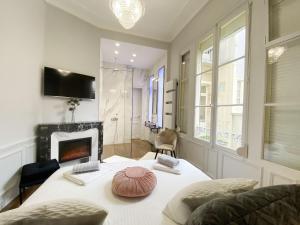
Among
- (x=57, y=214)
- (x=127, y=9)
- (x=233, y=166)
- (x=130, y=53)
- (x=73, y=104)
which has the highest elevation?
(x=130, y=53)

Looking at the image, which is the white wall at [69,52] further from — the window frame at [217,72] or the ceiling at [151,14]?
the window frame at [217,72]

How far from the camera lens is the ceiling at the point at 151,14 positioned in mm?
2871

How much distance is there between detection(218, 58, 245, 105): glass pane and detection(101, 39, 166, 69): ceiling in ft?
8.11

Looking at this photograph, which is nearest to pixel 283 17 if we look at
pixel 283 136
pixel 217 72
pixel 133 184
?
pixel 217 72

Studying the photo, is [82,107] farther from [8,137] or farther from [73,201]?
[73,201]

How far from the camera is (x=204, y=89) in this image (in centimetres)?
284

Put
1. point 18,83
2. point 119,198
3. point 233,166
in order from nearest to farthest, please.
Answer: point 119,198 → point 233,166 → point 18,83

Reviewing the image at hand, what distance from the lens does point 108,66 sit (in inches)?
220

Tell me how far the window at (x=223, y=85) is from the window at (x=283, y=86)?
1.08 feet

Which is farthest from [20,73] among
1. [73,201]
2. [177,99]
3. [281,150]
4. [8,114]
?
[281,150]

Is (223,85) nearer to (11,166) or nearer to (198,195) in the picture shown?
(198,195)

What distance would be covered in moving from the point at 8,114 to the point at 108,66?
3937 millimetres

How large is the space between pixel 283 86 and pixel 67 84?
340 cm

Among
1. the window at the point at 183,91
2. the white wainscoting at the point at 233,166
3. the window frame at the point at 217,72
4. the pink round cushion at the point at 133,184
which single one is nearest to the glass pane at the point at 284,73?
the window frame at the point at 217,72
